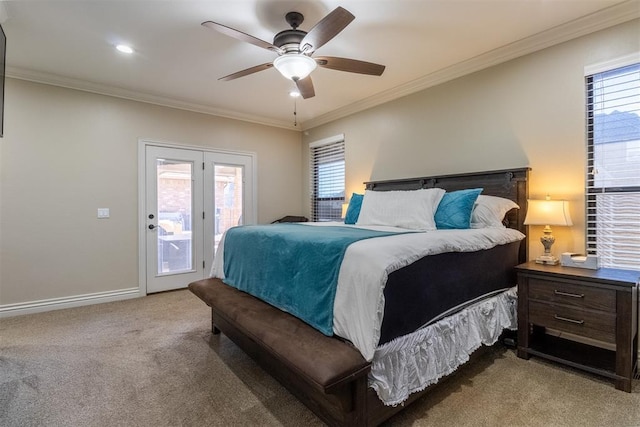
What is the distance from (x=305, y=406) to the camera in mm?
1758

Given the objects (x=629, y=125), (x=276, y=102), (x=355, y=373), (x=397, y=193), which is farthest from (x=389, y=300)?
(x=276, y=102)

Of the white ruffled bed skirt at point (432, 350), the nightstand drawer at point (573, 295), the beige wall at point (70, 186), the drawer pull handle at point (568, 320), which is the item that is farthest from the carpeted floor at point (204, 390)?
the beige wall at point (70, 186)

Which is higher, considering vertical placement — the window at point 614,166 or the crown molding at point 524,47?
the crown molding at point 524,47

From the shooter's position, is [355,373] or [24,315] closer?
[355,373]

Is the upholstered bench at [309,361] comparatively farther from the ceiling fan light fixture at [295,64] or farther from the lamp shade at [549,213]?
the lamp shade at [549,213]

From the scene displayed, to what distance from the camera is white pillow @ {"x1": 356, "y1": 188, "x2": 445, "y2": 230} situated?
2734 mm

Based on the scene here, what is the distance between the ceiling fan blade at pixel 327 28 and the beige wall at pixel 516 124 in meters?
1.92

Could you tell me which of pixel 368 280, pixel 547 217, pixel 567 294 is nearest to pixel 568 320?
pixel 567 294

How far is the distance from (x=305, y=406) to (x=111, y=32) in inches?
128

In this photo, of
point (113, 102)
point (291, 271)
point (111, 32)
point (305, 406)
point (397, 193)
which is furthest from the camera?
point (113, 102)

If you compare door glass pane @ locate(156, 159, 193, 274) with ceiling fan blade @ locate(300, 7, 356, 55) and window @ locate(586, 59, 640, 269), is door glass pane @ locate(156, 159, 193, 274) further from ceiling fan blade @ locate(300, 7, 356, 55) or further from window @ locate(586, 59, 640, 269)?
window @ locate(586, 59, 640, 269)

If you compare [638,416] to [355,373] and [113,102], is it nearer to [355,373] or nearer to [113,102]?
[355,373]

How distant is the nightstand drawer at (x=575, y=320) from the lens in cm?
195

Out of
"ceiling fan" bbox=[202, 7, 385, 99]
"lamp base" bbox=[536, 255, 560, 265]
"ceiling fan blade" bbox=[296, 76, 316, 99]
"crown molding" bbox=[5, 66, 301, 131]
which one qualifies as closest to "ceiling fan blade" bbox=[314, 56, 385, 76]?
"ceiling fan" bbox=[202, 7, 385, 99]
